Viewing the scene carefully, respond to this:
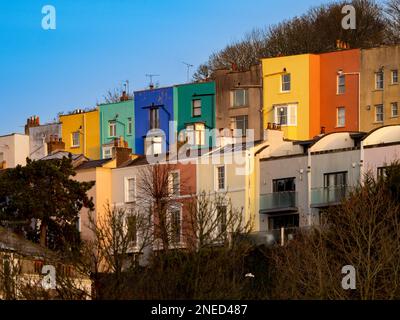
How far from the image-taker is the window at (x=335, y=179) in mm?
59531

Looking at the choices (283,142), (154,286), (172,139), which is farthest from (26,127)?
(154,286)

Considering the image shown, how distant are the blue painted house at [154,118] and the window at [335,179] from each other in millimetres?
21253

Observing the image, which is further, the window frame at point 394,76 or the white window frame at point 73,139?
the white window frame at point 73,139

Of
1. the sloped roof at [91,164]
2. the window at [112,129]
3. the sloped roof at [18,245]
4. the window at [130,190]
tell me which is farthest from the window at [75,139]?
the sloped roof at [18,245]

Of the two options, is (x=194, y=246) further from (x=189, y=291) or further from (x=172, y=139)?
(x=172, y=139)

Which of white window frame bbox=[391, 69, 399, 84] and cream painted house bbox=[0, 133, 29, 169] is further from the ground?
white window frame bbox=[391, 69, 399, 84]

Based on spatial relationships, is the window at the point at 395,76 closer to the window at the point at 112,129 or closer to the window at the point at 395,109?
the window at the point at 395,109

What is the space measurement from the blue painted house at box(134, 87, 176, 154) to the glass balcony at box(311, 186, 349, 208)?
21.1 metres

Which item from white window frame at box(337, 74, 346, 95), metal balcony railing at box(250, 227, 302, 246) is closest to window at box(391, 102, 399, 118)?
white window frame at box(337, 74, 346, 95)

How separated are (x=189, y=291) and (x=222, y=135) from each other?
4066cm

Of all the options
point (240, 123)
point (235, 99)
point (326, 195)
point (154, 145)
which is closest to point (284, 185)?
point (326, 195)

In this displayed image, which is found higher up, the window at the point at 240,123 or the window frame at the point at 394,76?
the window frame at the point at 394,76

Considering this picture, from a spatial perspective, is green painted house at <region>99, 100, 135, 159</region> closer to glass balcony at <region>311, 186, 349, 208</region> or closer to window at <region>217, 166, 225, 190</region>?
window at <region>217, 166, 225, 190</region>

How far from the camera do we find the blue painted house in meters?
80.9
